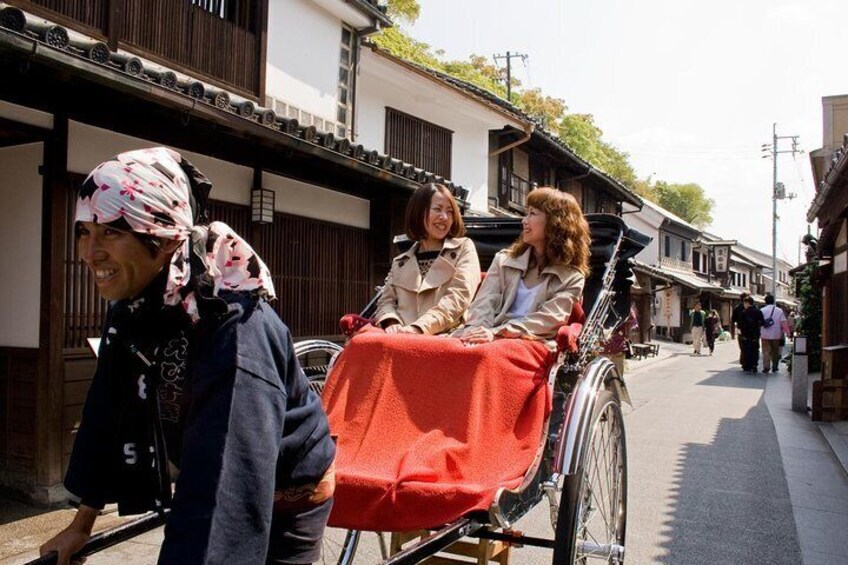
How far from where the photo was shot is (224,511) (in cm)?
138

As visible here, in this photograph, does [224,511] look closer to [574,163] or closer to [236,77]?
[236,77]

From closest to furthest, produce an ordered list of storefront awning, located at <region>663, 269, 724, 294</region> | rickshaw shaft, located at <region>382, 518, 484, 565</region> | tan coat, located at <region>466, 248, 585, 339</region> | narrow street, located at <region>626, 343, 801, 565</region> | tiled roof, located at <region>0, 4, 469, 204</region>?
rickshaw shaft, located at <region>382, 518, 484, 565</region> → tan coat, located at <region>466, 248, 585, 339</region> → tiled roof, located at <region>0, 4, 469, 204</region> → narrow street, located at <region>626, 343, 801, 565</region> → storefront awning, located at <region>663, 269, 724, 294</region>

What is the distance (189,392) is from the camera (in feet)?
4.94

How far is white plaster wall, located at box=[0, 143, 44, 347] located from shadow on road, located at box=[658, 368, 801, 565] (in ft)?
16.9

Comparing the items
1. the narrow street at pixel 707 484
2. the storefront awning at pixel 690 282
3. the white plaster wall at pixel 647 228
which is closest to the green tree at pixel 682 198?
the storefront awning at pixel 690 282

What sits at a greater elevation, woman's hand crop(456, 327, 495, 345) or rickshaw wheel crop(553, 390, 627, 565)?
woman's hand crop(456, 327, 495, 345)

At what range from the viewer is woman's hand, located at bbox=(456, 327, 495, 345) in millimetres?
3236

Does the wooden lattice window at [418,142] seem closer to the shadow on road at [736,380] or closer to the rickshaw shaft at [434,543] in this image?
the shadow on road at [736,380]

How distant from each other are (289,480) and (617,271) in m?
3.55

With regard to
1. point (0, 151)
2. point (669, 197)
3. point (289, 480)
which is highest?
point (669, 197)

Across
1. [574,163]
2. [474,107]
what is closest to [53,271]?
[474,107]

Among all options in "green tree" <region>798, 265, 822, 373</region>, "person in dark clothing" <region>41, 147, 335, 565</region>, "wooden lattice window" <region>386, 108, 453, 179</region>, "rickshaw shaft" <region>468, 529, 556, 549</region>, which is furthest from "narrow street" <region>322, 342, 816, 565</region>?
"wooden lattice window" <region>386, 108, 453, 179</region>

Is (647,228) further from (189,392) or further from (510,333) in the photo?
(189,392)

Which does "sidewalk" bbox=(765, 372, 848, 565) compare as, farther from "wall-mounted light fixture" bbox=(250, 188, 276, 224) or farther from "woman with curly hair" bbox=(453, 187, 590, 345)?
"wall-mounted light fixture" bbox=(250, 188, 276, 224)
